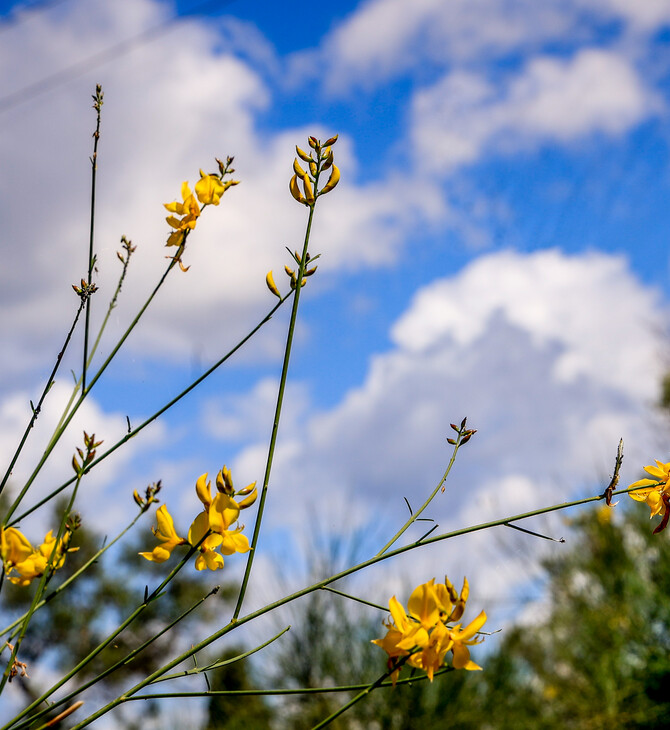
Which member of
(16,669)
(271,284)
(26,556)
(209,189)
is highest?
(209,189)

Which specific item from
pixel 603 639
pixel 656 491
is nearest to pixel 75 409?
pixel 656 491

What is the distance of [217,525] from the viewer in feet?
2.94

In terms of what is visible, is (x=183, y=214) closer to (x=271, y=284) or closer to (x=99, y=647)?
(x=271, y=284)

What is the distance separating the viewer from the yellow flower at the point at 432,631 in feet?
2.80

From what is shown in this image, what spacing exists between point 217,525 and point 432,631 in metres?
0.27

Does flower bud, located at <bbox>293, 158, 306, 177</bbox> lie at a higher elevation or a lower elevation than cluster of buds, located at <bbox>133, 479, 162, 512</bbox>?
higher

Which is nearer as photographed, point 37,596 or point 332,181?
point 37,596

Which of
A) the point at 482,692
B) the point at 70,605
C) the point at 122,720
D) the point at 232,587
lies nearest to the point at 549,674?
the point at 482,692

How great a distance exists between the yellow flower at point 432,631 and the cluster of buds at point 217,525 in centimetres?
20

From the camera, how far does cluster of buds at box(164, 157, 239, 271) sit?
1.06m

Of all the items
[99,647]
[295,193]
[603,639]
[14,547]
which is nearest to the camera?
[99,647]

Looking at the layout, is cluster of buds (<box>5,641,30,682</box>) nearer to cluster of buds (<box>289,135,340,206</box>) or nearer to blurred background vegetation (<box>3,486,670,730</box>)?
cluster of buds (<box>289,135,340,206</box>)

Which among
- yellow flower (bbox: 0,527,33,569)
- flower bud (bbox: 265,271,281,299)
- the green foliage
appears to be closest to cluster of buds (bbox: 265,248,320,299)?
flower bud (bbox: 265,271,281,299)

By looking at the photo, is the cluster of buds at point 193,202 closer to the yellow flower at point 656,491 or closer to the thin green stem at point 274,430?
the thin green stem at point 274,430
